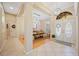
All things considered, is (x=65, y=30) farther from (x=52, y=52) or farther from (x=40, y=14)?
(x=52, y=52)

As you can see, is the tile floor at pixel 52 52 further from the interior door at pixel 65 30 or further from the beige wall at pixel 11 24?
the beige wall at pixel 11 24

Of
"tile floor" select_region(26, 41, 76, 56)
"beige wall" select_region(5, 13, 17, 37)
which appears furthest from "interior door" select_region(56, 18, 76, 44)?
"beige wall" select_region(5, 13, 17, 37)

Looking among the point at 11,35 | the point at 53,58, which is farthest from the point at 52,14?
the point at 53,58

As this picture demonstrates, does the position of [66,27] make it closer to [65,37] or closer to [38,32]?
[65,37]

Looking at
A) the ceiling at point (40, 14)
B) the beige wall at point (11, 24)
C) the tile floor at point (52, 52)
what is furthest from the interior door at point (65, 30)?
the beige wall at point (11, 24)

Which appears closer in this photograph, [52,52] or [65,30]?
[52,52]

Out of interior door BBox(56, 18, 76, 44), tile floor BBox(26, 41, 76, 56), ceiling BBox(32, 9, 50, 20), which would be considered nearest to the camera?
tile floor BBox(26, 41, 76, 56)

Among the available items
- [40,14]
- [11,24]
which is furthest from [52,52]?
[11,24]

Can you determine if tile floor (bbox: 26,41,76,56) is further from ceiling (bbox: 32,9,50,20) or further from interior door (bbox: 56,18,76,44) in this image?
ceiling (bbox: 32,9,50,20)

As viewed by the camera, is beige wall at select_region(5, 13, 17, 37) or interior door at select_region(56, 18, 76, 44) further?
beige wall at select_region(5, 13, 17, 37)

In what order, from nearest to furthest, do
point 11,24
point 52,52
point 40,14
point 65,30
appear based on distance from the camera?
1. point 52,52
2. point 65,30
3. point 40,14
4. point 11,24

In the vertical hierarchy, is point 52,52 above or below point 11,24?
below

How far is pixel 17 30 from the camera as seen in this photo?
840 centimetres

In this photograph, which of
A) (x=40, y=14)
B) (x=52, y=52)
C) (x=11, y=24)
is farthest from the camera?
(x=11, y=24)
